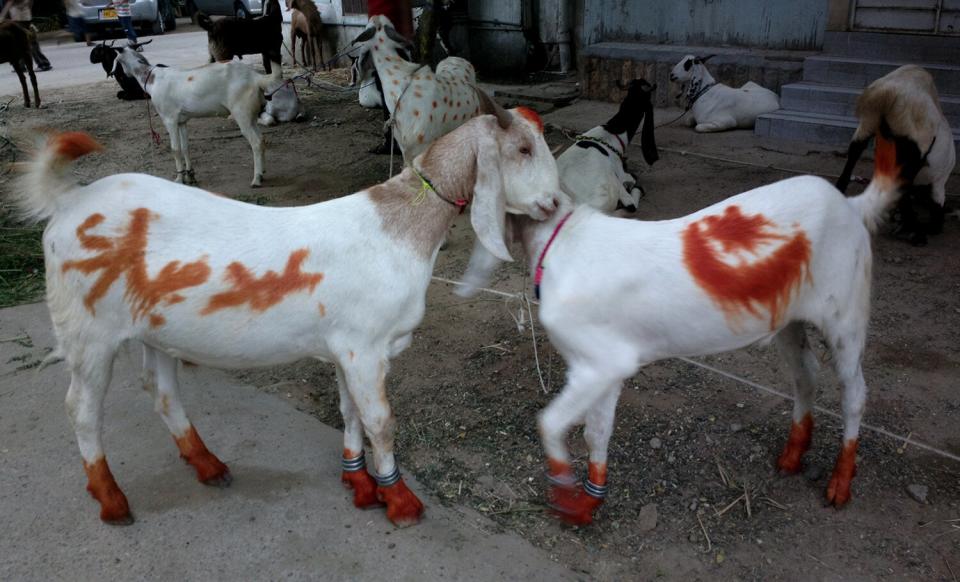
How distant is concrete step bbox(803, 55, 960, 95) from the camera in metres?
7.66

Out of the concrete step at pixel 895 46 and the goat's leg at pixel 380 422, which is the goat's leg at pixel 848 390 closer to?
the goat's leg at pixel 380 422

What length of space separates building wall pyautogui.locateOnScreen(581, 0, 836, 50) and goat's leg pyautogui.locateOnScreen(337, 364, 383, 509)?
7.94 metres

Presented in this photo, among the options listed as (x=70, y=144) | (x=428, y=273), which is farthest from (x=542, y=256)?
(x=70, y=144)

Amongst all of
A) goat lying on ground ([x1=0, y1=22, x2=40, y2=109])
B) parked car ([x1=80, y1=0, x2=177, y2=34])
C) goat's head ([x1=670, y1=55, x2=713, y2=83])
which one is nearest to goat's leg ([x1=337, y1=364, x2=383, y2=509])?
goat's head ([x1=670, y1=55, x2=713, y2=83])

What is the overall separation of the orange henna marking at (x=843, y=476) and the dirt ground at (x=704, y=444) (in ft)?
0.23

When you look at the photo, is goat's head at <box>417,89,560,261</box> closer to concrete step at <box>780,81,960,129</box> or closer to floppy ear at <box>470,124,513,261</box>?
floppy ear at <box>470,124,513,261</box>

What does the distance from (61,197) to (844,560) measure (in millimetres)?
3311

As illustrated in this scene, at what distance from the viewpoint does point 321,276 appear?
9.29 ft

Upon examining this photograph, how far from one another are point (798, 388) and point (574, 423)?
3.80 ft

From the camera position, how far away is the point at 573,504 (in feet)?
10.0

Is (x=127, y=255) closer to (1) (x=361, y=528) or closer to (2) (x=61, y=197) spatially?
(2) (x=61, y=197)

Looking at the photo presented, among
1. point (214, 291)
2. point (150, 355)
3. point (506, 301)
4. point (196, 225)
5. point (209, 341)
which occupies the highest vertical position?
point (196, 225)

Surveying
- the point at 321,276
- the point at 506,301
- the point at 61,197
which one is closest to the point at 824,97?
the point at 506,301

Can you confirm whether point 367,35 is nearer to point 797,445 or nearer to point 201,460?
point 201,460
